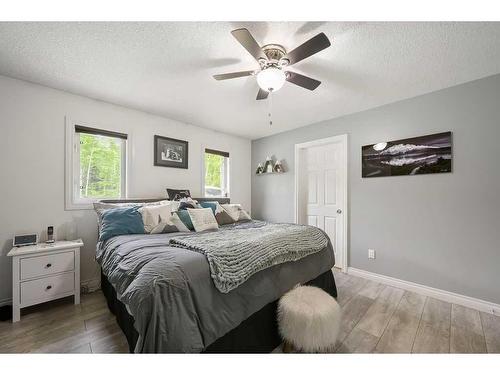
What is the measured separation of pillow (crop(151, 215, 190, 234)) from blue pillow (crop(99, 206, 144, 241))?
0.52 ft

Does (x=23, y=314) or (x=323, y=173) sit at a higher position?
(x=323, y=173)

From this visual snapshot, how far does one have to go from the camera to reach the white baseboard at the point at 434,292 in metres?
2.04

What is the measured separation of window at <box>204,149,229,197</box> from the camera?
12.5 ft

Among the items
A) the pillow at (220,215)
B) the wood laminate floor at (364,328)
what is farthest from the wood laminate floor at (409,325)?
the pillow at (220,215)

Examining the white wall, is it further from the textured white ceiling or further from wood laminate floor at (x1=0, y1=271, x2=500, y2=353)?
wood laminate floor at (x1=0, y1=271, x2=500, y2=353)

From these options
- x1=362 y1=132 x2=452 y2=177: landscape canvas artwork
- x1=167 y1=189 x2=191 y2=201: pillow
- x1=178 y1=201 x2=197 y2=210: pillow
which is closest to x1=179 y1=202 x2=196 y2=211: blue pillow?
x1=178 y1=201 x2=197 y2=210: pillow

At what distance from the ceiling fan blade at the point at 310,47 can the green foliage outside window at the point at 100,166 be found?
251 centimetres

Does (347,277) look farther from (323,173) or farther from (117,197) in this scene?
(117,197)

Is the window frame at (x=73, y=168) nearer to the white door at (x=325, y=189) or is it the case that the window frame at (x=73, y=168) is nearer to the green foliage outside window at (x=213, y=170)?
the green foliage outside window at (x=213, y=170)
